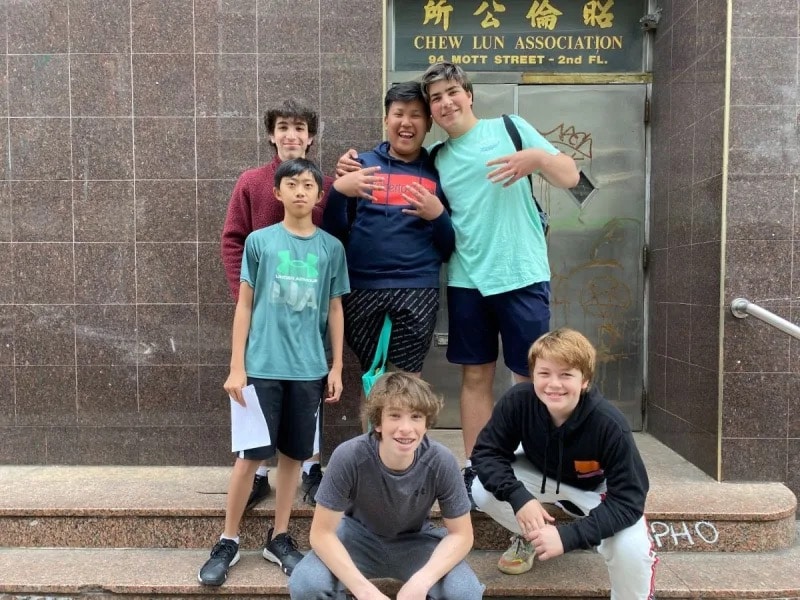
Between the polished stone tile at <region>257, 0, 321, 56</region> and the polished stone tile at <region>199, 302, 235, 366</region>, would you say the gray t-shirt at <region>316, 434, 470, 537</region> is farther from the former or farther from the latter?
the polished stone tile at <region>257, 0, 321, 56</region>

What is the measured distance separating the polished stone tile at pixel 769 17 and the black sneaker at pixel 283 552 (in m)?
3.46

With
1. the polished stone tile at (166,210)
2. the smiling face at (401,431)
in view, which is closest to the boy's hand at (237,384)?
the smiling face at (401,431)

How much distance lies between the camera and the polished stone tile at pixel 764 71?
354 cm

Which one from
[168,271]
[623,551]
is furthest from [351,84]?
[623,551]

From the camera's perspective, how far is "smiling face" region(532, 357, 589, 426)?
247 centimetres

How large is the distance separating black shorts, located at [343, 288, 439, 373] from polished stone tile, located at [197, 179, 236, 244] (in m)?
1.31

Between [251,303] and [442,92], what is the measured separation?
122 cm

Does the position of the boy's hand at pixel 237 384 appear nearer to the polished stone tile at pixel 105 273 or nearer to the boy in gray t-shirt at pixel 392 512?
the boy in gray t-shirt at pixel 392 512

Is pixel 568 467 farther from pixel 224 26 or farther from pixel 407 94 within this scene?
pixel 224 26

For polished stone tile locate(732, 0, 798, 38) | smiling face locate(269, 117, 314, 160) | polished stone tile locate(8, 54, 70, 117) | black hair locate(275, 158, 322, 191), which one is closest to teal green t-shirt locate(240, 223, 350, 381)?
black hair locate(275, 158, 322, 191)

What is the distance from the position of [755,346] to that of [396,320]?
79.0 inches

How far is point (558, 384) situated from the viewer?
2471 mm

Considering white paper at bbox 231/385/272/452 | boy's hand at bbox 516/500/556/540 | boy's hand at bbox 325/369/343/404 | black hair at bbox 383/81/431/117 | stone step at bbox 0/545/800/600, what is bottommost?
stone step at bbox 0/545/800/600

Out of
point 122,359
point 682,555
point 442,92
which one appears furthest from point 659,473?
point 122,359
